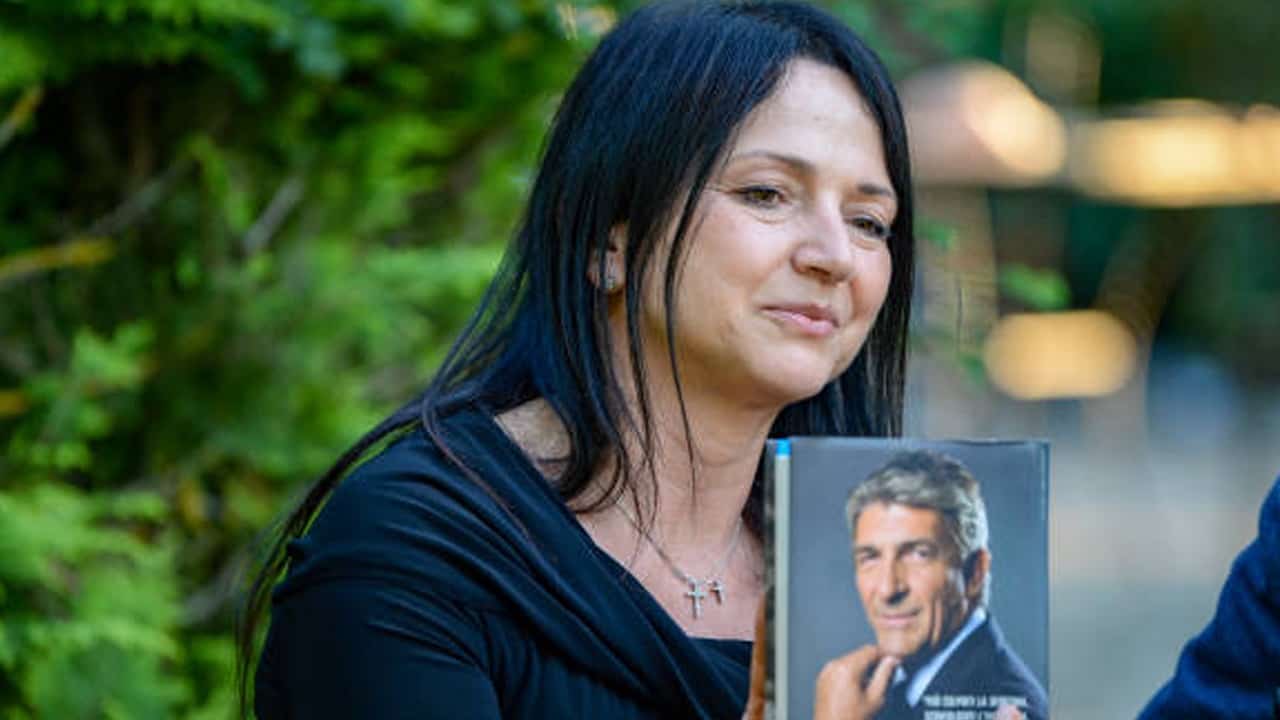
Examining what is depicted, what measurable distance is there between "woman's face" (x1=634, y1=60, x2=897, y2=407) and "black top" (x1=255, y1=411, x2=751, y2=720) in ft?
0.85

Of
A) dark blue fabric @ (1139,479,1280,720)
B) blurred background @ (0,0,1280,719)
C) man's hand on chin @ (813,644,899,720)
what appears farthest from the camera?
blurred background @ (0,0,1280,719)

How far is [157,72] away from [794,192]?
5.78ft

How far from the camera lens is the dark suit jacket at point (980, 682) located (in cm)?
164

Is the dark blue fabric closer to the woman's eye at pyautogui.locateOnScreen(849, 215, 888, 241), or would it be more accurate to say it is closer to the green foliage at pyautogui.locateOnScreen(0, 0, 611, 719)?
the woman's eye at pyautogui.locateOnScreen(849, 215, 888, 241)

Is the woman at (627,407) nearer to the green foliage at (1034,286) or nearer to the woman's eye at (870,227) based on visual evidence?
the woman's eye at (870,227)

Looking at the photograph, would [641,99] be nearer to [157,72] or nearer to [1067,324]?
[157,72]

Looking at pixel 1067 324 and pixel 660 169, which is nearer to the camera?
pixel 660 169

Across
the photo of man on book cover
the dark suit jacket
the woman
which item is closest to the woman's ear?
the woman

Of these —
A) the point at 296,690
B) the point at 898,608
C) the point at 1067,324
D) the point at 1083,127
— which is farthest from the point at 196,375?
the point at 1067,324

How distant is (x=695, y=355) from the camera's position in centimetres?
200

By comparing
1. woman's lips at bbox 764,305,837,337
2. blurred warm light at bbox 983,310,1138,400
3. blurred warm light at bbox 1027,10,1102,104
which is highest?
blurred warm light at bbox 1027,10,1102,104

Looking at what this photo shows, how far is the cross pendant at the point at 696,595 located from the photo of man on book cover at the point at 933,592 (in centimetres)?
44

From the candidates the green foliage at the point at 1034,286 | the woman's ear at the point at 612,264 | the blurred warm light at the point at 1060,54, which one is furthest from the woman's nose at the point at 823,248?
the blurred warm light at the point at 1060,54

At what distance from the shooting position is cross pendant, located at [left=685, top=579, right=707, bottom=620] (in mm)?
2061
